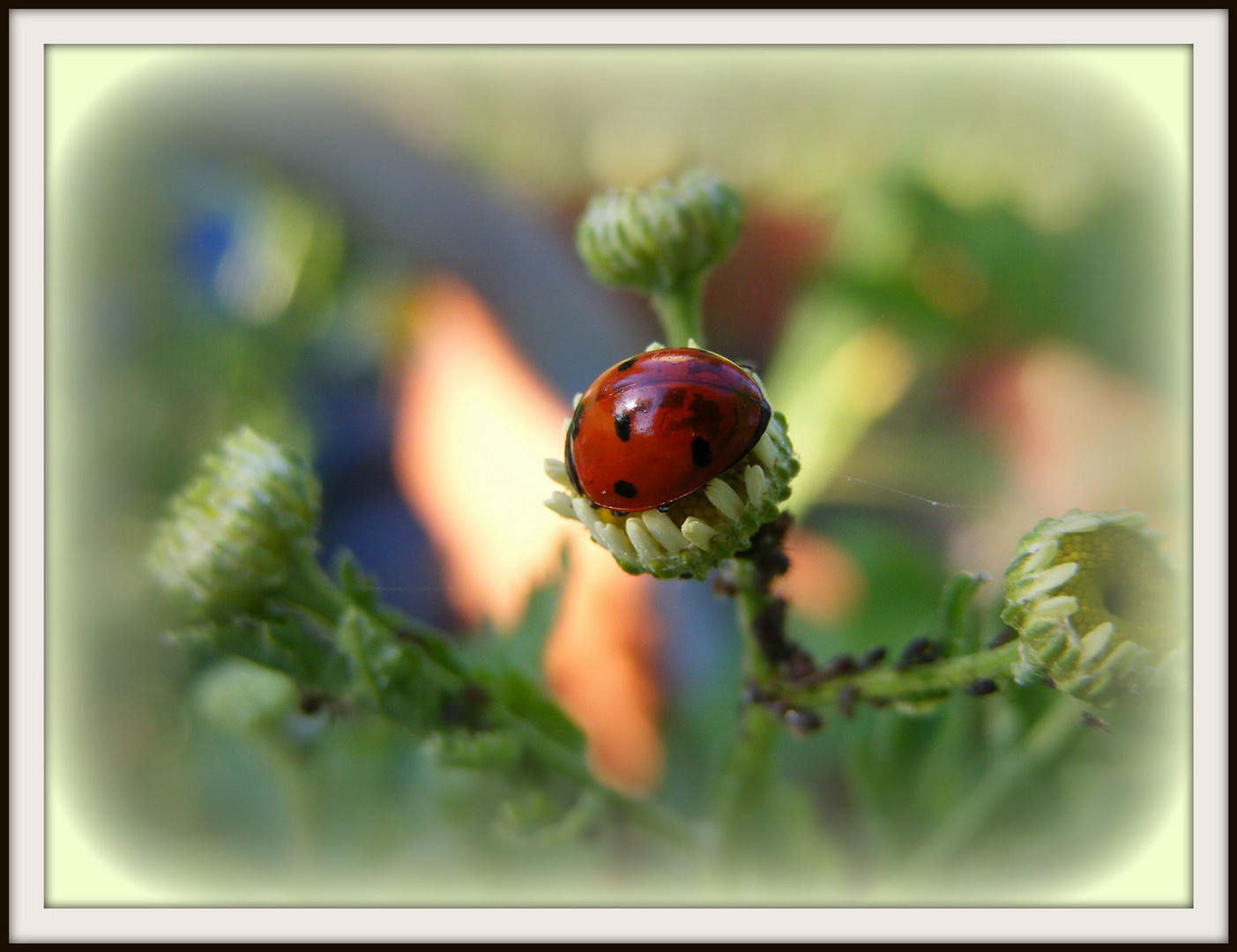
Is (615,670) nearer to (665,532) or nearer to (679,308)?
(679,308)

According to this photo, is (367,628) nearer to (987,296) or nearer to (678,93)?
(987,296)

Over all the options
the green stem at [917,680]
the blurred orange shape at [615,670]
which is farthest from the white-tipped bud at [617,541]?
the blurred orange shape at [615,670]

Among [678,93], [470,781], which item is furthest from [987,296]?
[470,781]

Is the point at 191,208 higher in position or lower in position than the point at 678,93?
lower

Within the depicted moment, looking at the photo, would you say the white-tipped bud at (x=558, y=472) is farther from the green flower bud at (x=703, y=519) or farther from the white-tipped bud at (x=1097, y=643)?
the white-tipped bud at (x=1097, y=643)

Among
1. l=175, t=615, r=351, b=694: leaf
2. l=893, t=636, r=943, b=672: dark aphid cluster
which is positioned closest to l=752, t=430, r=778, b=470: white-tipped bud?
l=893, t=636, r=943, b=672: dark aphid cluster

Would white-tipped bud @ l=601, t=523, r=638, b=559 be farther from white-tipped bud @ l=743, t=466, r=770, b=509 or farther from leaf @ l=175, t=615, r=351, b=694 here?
leaf @ l=175, t=615, r=351, b=694
